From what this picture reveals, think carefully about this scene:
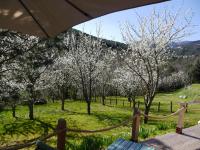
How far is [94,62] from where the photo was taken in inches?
1204

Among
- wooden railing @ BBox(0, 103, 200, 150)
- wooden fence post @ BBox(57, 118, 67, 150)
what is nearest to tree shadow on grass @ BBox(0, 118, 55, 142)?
wooden railing @ BBox(0, 103, 200, 150)

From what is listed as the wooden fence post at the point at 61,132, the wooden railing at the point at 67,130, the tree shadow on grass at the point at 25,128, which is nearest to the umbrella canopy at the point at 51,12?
the wooden railing at the point at 67,130

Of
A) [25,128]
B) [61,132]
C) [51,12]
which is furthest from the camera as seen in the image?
[25,128]

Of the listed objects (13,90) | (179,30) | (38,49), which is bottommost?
(13,90)

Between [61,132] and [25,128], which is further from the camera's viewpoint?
[25,128]

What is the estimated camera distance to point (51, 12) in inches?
98.2

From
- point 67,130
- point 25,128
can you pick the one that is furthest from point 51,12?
point 25,128

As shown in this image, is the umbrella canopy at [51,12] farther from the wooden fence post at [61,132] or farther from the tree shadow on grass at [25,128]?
the tree shadow on grass at [25,128]

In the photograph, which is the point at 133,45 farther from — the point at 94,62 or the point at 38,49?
the point at 94,62

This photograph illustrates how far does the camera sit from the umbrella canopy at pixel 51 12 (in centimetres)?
214

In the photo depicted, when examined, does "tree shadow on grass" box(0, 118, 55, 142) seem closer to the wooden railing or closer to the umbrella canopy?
the wooden railing

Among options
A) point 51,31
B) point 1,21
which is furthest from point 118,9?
point 1,21

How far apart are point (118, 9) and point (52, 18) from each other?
71 cm

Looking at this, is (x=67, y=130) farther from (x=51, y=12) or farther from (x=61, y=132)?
(x=51, y=12)
